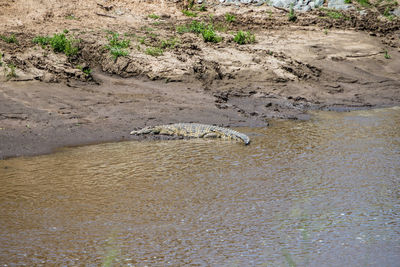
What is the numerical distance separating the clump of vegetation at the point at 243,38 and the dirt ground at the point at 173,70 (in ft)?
0.60

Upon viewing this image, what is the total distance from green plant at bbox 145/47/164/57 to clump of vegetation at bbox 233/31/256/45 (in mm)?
2516

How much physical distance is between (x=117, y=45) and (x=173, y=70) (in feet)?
5.50

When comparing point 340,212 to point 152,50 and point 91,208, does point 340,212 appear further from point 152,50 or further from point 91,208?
point 152,50

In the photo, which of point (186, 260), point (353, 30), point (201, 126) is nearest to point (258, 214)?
point (186, 260)

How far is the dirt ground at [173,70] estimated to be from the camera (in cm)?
979

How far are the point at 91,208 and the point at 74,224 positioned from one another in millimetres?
491

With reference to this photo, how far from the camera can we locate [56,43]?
11.8m

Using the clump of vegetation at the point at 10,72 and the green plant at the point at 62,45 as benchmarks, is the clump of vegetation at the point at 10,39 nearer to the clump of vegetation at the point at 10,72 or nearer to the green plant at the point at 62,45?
the green plant at the point at 62,45

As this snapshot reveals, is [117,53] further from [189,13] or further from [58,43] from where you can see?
[189,13]

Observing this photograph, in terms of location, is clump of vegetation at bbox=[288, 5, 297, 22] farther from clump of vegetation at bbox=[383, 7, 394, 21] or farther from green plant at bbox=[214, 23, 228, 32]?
clump of vegetation at bbox=[383, 7, 394, 21]

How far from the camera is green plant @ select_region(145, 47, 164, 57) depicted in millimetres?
12566

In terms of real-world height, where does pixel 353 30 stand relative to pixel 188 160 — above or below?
above

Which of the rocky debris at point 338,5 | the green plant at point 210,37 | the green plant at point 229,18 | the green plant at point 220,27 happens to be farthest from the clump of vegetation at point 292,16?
the green plant at point 210,37

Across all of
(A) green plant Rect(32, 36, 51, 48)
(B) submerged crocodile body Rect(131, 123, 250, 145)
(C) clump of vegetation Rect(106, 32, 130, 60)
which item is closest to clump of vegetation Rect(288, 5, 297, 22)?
(C) clump of vegetation Rect(106, 32, 130, 60)
